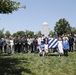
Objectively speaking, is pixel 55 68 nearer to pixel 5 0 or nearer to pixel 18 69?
pixel 18 69

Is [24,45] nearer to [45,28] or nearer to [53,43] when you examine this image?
[45,28]

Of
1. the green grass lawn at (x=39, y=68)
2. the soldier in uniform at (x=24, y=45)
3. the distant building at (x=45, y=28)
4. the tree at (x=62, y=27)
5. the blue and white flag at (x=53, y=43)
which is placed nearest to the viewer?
the green grass lawn at (x=39, y=68)

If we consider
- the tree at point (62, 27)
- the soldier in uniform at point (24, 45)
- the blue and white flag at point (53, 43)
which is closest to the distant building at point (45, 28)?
the soldier in uniform at point (24, 45)

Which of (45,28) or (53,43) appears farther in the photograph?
(45,28)

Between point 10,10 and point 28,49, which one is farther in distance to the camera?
point 28,49

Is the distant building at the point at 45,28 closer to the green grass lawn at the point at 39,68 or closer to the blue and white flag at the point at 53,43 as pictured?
the blue and white flag at the point at 53,43

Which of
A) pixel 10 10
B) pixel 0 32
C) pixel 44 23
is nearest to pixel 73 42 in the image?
pixel 44 23

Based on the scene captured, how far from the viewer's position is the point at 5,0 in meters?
17.3

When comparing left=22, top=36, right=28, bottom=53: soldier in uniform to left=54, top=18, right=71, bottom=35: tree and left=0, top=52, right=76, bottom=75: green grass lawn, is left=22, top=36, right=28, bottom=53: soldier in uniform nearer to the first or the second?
left=0, top=52, right=76, bottom=75: green grass lawn

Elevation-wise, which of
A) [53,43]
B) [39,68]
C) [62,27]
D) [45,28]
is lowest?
[39,68]

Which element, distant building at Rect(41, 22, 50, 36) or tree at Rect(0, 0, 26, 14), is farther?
distant building at Rect(41, 22, 50, 36)

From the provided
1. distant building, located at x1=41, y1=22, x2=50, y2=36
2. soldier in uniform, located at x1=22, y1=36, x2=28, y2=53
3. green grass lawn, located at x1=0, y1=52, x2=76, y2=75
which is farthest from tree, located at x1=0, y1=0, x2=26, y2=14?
distant building, located at x1=41, y1=22, x2=50, y2=36

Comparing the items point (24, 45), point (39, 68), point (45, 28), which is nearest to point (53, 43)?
point (24, 45)

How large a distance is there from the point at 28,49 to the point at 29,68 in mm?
11869
